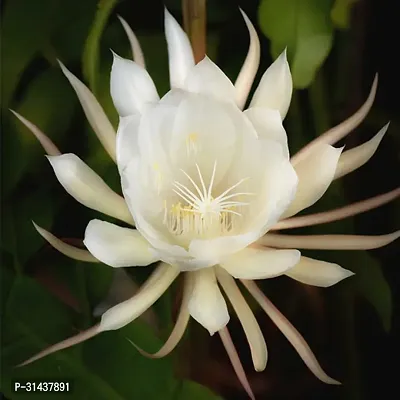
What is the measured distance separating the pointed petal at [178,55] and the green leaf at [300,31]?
0.11m

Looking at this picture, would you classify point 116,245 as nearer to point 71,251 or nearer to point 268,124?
point 71,251

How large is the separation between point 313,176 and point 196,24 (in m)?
0.26

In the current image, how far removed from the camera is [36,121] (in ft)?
2.51

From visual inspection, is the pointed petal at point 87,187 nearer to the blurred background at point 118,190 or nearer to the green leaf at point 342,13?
the blurred background at point 118,190

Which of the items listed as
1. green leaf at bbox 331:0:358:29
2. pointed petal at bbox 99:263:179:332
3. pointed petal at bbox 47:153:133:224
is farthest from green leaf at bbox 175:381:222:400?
green leaf at bbox 331:0:358:29

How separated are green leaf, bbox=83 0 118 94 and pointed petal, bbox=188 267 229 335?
0.93 ft

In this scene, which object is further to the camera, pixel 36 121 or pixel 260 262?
pixel 36 121

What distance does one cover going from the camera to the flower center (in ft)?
2.30

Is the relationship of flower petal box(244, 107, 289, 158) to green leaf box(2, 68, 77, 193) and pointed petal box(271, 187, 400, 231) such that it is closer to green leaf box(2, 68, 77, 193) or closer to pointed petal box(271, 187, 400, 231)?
pointed petal box(271, 187, 400, 231)

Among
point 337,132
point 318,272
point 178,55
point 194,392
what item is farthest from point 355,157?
point 194,392

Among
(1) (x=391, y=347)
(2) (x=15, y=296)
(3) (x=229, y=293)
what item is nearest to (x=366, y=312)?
(1) (x=391, y=347)

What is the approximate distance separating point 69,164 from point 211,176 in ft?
0.59

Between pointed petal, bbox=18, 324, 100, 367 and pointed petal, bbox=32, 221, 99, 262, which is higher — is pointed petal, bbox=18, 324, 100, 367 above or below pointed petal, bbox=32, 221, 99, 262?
below

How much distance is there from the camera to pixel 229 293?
2.30ft
